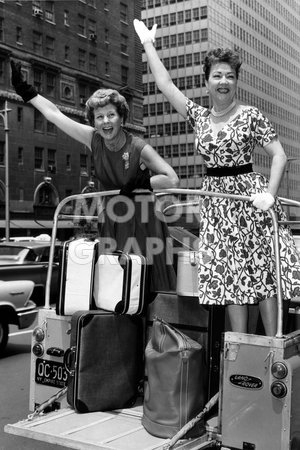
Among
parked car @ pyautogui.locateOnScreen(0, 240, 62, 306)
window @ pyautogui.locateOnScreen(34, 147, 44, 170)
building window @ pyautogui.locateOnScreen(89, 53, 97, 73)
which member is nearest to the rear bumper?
parked car @ pyautogui.locateOnScreen(0, 240, 62, 306)

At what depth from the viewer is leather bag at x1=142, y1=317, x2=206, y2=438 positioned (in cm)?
333

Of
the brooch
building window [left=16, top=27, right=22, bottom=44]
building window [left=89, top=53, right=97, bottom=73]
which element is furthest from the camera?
building window [left=89, top=53, right=97, bottom=73]

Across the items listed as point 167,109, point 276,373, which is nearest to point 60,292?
point 276,373

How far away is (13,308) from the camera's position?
895 centimetres

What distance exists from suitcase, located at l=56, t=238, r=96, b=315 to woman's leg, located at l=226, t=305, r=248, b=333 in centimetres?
87

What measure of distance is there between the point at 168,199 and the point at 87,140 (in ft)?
5.56

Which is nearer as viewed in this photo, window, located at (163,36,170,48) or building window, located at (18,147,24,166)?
building window, located at (18,147,24,166)

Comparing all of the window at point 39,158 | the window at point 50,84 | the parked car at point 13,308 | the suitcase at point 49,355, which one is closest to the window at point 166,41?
the window at point 50,84

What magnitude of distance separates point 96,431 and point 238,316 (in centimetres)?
101

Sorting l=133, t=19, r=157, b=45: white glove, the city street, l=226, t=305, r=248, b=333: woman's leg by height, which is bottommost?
the city street

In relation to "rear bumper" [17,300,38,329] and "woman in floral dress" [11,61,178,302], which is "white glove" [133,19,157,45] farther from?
"rear bumper" [17,300,38,329]

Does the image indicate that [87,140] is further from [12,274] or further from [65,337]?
[12,274]

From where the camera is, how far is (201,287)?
11.4ft

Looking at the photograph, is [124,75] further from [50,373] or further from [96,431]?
[96,431]
